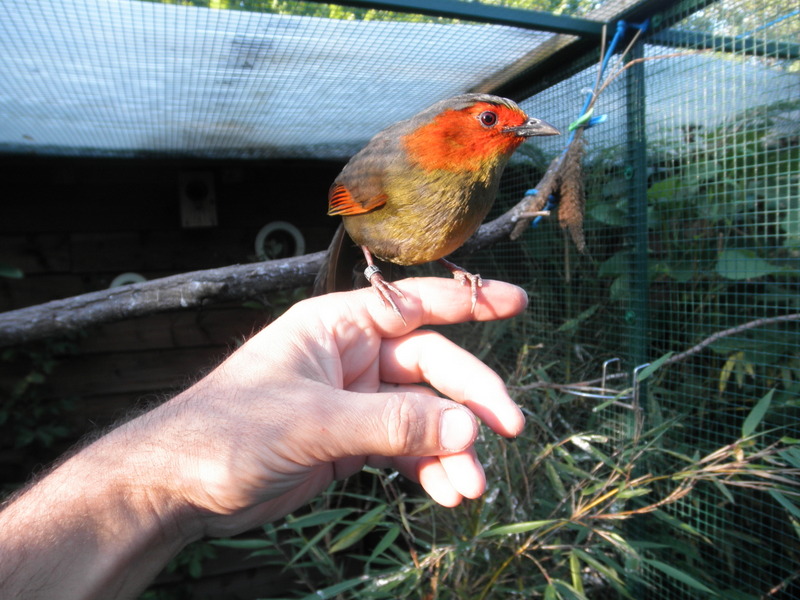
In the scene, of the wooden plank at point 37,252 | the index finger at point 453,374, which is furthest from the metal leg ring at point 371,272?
the wooden plank at point 37,252

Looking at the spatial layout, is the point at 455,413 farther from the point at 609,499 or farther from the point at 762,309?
the point at 762,309

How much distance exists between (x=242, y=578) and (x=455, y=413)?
3.98 metres

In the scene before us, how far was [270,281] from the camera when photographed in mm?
2596

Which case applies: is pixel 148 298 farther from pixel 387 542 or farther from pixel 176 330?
pixel 387 542

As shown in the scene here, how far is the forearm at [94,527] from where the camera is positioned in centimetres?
102

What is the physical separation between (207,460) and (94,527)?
0.92ft

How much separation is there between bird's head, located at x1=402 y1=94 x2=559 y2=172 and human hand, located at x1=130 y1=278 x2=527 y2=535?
52 centimetres

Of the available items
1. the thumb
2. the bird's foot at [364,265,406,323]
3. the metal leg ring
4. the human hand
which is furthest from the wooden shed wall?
the thumb

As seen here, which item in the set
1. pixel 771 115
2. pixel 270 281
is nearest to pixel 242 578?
pixel 270 281

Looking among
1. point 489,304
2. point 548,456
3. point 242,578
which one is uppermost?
point 489,304

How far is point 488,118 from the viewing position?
5.62 ft

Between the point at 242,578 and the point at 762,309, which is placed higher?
the point at 762,309

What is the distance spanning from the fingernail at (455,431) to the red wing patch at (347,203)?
2.79ft

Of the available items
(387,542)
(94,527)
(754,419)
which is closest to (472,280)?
(387,542)
